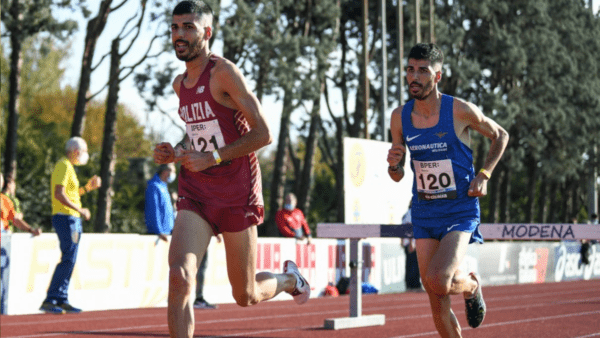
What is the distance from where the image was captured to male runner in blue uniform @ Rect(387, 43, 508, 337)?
646 centimetres

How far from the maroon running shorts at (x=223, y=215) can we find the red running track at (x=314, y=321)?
464 cm

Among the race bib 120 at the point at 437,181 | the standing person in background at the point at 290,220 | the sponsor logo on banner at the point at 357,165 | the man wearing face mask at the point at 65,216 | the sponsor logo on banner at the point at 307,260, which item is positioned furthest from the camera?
the sponsor logo on banner at the point at 307,260

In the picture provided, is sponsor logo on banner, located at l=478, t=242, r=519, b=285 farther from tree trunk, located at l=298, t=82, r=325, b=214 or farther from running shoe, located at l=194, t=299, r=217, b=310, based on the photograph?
running shoe, located at l=194, t=299, r=217, b=310

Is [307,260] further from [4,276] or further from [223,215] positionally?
[223,215]

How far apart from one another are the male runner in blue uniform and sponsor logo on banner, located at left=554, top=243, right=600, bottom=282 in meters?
22.3

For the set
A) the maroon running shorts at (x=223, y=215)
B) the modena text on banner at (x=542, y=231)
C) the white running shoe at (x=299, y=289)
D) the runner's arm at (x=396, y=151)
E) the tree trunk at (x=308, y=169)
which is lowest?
the white running shoe at (x=299, y=289)

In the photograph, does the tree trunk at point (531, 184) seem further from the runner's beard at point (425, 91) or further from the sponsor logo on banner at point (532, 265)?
the runner's beard at point (425, 91)

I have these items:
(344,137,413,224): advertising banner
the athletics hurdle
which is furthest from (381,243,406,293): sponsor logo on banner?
the athletics hurdle

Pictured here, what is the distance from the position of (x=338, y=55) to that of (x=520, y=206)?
102 ft

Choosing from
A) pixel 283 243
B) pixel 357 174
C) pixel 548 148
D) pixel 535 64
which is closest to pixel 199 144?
pixel 357 174

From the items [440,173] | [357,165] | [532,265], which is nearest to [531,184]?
[532,265]

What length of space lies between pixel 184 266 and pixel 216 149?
0.73 meters

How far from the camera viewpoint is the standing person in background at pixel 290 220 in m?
17.4

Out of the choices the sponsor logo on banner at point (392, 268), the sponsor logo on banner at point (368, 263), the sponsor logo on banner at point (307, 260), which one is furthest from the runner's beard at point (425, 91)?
the sponsor logo on banner at point (392, 268)
